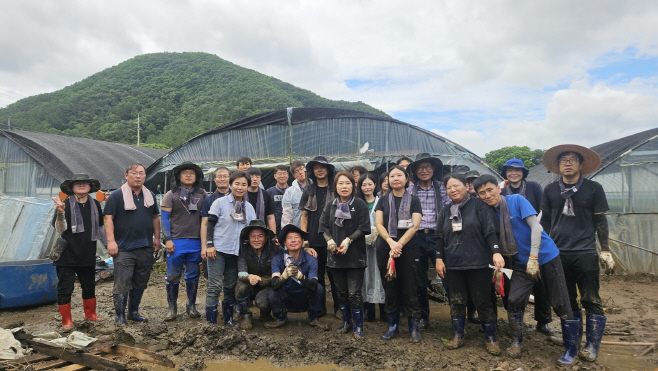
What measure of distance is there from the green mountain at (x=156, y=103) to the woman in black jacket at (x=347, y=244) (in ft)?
78.3

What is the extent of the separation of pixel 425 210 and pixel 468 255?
1.14 meters

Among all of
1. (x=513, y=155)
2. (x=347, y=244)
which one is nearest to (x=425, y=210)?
(x=347, y=244)

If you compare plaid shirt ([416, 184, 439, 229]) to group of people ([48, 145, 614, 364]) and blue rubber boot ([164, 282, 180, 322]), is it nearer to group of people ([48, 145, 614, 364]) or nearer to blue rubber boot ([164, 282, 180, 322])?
group of people ([48, 145, 614, 364])

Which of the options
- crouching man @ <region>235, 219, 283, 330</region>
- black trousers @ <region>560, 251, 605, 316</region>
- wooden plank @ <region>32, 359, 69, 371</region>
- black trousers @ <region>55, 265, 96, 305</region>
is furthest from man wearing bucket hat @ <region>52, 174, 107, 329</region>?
black trousers @ <region>560, 251, 605, 316</region>

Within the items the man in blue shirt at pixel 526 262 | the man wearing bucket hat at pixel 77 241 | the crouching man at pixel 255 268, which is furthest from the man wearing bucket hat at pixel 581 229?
the man wearing bucket hat at pixel 77 241

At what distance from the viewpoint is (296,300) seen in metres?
4.44

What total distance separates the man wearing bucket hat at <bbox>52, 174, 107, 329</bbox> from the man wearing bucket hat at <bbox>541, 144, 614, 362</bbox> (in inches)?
201

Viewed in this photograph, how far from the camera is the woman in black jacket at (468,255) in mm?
3504

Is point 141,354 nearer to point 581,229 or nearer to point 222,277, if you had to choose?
point 222,277

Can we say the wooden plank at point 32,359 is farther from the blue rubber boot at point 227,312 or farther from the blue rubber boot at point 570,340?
the blue rubber boot at point 570,340

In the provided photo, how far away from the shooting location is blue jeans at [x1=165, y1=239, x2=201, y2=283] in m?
4.70

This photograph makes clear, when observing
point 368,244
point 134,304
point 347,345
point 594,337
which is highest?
point 368,244

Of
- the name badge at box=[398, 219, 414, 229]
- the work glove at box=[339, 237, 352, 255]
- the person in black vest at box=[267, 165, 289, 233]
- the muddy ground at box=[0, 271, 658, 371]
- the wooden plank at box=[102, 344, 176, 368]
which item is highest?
the person in black vest at box=[267, 165, 289, 233]

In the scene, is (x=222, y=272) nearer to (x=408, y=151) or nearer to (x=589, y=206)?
(x=589, y=206)
